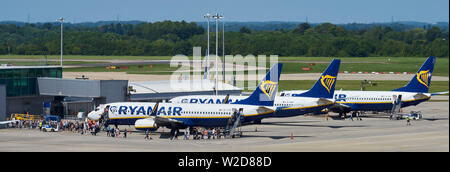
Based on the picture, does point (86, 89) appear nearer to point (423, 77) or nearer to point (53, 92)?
point (53, 92)

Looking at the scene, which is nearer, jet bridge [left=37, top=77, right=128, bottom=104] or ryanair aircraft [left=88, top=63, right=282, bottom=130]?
ryanair aircraft [left=88, top=63, right=282, bottom=130]

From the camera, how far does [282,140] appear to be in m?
66.1

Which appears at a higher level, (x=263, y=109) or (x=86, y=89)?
(x=86, y=89)

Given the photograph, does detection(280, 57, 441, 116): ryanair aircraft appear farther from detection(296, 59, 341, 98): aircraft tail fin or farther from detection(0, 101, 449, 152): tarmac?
detection(296, 59, 341, 98): aircraft tail fin

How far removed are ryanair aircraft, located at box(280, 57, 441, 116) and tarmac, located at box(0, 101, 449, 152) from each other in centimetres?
614

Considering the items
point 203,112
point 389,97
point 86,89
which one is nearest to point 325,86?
point 389,97

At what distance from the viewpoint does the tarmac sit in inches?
2344

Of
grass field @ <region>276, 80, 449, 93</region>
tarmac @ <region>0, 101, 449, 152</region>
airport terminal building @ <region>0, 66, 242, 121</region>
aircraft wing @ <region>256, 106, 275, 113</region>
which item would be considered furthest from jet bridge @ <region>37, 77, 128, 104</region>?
grass field @ <region>276, 80, 449, 93</region>

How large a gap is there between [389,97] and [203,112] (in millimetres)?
30627

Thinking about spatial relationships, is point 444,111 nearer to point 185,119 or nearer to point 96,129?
point 185,119

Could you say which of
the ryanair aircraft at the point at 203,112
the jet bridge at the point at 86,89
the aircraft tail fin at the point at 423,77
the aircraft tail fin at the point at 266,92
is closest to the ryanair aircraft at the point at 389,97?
the aircraft tail fin at the point at 423,77

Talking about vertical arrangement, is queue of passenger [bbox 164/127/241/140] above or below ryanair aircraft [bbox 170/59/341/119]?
below
